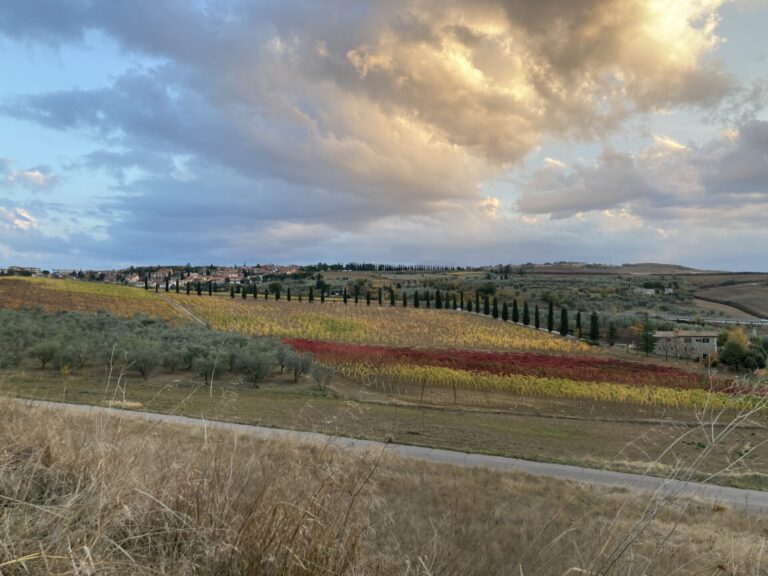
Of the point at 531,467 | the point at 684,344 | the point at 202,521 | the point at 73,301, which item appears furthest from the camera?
the point at 73,301

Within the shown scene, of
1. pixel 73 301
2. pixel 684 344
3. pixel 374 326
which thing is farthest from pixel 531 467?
pixel 73 301

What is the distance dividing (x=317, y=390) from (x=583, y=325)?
4325 centimetres

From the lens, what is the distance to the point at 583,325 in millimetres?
57531

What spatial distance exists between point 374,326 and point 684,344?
28.5 meters

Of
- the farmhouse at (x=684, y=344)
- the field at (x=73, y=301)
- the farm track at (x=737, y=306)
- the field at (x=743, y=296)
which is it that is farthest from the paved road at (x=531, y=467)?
the field at (x=743, y=296)

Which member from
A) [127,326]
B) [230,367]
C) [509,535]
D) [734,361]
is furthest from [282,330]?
[509,535]

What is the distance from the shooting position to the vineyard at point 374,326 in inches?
1742

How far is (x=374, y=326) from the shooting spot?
52406 mm

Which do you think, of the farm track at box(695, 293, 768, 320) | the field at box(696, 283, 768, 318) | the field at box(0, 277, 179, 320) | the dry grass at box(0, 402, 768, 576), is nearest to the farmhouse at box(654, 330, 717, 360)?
the dry grass at box(0, 402, 768, 576)

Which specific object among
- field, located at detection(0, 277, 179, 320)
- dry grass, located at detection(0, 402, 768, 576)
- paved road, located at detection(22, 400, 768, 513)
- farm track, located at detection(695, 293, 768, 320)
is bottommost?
farm track, located at detection(695, 293, 768, 320)

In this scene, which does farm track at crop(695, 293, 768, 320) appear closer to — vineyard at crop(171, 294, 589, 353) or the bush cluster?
vineyard at crop(171, 294, 589, 353)

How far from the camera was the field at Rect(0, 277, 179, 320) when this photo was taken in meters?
47.1

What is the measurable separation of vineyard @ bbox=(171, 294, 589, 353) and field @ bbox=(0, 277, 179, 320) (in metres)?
4.54

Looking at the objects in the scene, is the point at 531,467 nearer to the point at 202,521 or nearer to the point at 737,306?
the point at 202,521
